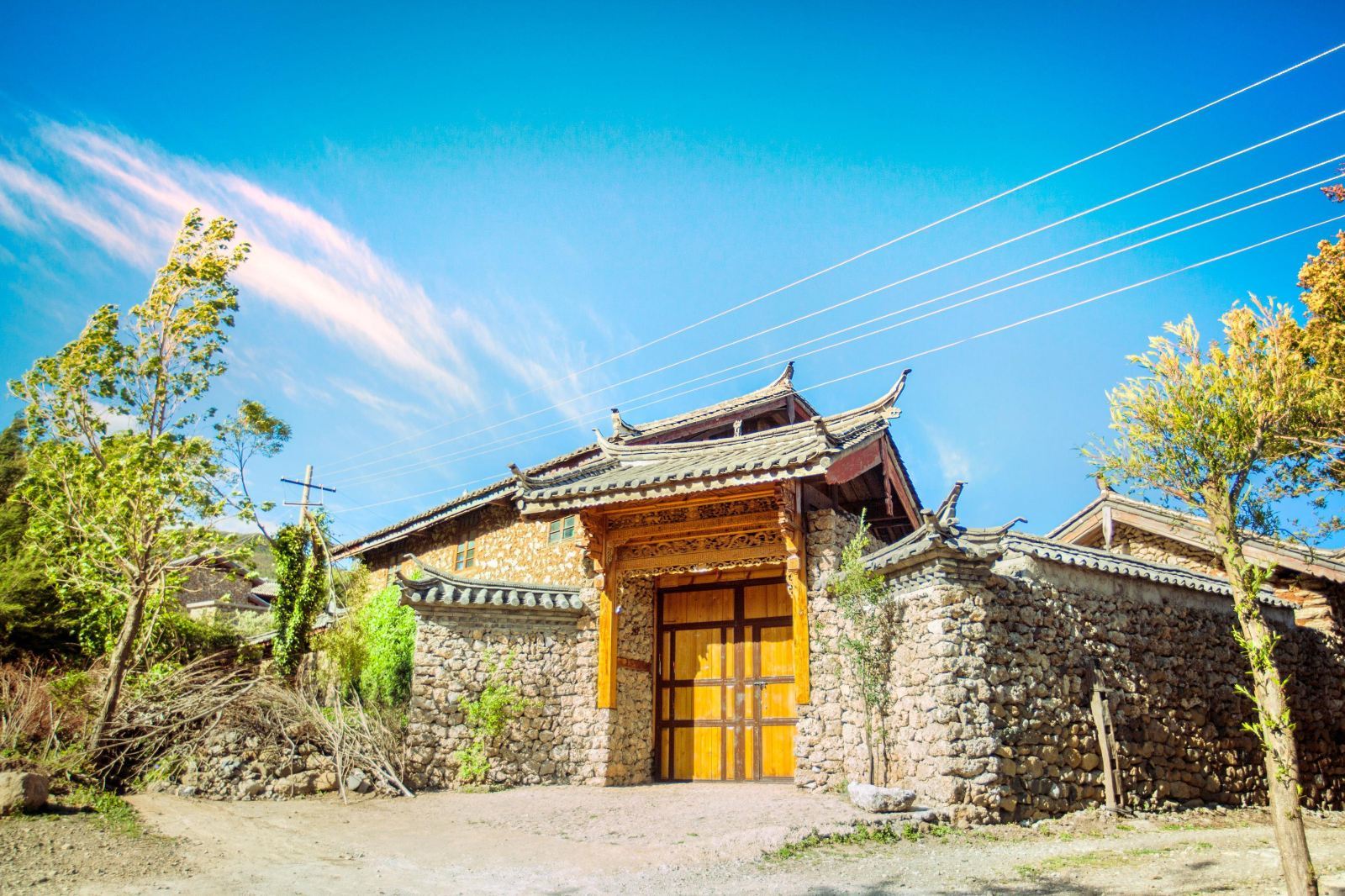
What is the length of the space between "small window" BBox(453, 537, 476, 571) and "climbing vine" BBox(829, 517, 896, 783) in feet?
33.1

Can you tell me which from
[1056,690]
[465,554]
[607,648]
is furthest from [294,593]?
[1056,690]

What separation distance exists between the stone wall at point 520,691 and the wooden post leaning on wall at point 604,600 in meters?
0.13

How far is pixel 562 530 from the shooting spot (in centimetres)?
1530

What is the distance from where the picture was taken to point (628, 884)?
5.61 metres

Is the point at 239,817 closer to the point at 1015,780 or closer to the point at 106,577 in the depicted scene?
the point at 106,577

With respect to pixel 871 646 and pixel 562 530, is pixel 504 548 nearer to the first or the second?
pixel 562 530

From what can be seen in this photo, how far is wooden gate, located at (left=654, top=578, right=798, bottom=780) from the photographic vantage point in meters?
10.9

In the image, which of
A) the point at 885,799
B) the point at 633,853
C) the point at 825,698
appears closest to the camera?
the point at 633,853

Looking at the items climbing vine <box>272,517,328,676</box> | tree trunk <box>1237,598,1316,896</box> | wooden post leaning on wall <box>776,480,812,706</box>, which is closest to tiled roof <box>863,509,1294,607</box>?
wooden post leaning on wall <box>776,480,812,706</box>

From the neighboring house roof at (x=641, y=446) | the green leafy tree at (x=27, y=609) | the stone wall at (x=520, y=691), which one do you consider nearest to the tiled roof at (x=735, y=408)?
the neighboring house roof at (x=641, y=446)

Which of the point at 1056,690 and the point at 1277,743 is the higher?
the point at 1056,690

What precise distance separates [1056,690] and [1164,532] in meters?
6.49

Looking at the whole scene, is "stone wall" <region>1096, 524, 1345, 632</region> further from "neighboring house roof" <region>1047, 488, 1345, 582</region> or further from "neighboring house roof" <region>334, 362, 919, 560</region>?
"neighboring house roof" <region>334, 362, 919, 560</region>

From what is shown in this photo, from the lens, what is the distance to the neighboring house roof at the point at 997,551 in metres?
7.99
